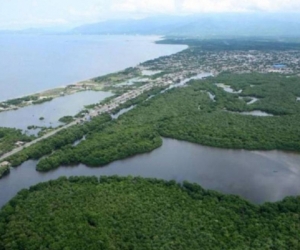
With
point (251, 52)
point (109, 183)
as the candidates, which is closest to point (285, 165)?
point (109, 183)

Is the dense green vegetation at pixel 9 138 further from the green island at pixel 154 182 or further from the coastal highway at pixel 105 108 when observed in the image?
the coastal highway at pixel 105 108

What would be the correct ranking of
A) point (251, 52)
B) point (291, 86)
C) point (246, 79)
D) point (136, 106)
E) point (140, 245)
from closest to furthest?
point (140, 245) → point (136, 106) → point (291, 86) → point (246, 79) → point (251, 52)

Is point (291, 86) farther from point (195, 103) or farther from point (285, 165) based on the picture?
point (285, 165)

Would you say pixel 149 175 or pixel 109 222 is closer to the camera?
pixel 109 222

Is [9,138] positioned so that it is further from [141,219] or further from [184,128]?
[141,219]

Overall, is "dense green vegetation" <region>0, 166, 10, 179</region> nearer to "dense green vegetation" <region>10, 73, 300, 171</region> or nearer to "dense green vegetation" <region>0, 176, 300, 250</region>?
"dense green vegetation" <region>10, 73, 300, 171</region>

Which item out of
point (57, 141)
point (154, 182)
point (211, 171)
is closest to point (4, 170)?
point (57, 141)
